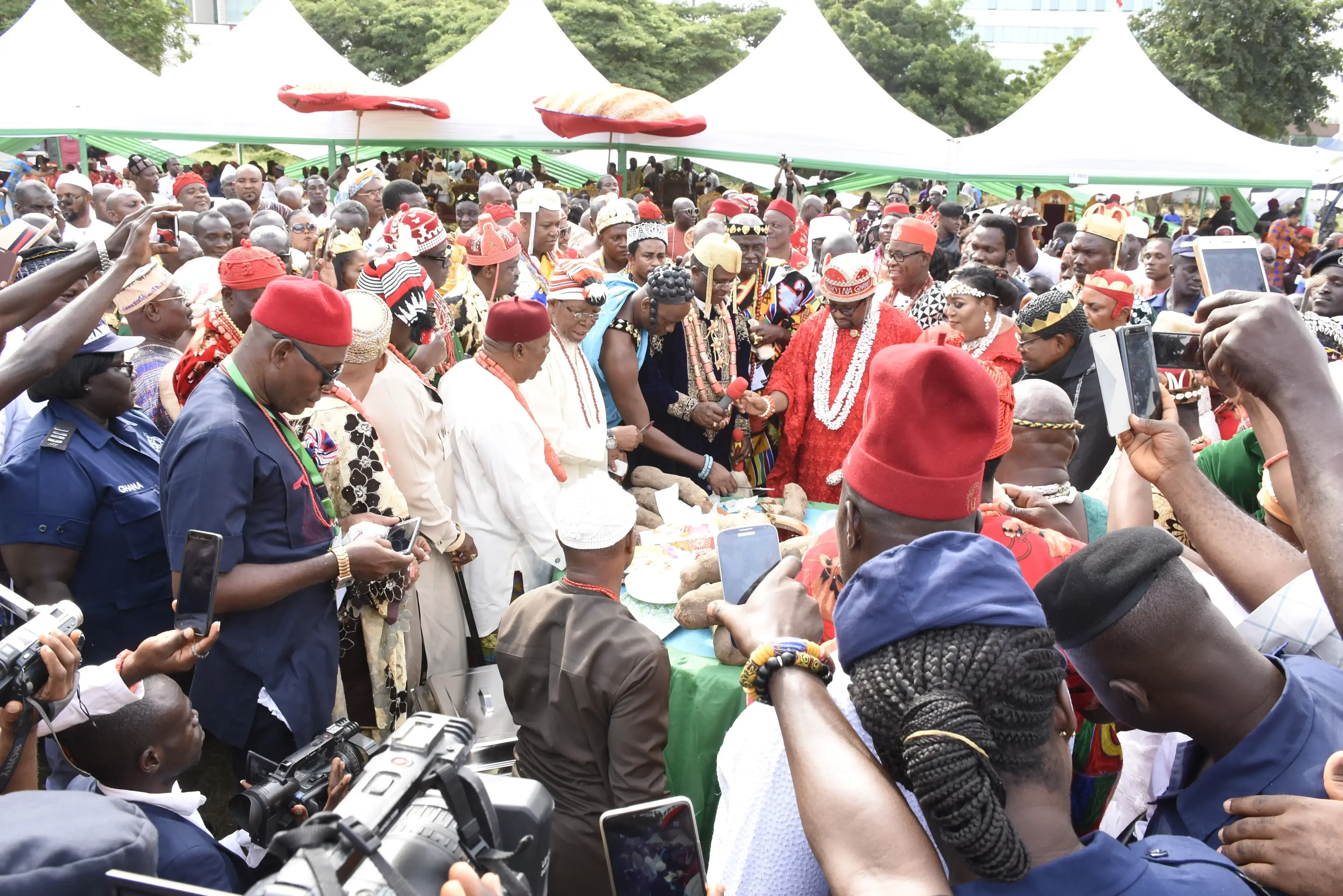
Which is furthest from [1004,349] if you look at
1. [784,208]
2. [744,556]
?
[784,208]

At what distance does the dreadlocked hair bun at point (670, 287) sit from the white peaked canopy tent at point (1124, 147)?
33.8ft

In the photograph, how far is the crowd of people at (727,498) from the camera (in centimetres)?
132

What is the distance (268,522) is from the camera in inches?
109

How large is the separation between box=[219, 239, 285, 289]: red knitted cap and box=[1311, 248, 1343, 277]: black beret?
5392 mm

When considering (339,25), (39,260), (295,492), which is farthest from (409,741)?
(339,25)

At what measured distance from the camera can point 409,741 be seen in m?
1.31

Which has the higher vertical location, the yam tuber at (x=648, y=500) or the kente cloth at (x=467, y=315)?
the kente cloth at (x=467, y=315)

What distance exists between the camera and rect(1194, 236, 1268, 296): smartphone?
7.51 feet

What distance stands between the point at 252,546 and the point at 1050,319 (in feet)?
12.5

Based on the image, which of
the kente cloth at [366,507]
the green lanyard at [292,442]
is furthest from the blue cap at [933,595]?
the kente cloth at [366,507]

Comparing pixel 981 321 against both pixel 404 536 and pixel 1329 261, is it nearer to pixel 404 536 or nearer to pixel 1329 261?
pixel 1329 261

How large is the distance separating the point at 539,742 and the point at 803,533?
4.49 ft

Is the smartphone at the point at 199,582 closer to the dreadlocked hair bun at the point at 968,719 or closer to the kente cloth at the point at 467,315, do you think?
the dreadlocked hair bun at the point at 968,719

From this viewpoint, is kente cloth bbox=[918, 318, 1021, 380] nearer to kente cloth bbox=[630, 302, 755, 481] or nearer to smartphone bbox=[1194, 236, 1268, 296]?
kente cloth bbox=[630, 302, 755, 481]
